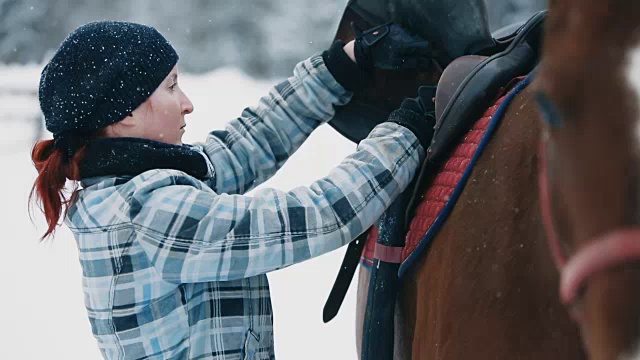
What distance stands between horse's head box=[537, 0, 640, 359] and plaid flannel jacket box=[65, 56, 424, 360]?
0.61 m

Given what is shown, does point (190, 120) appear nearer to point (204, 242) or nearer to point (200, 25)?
point (200, 25)

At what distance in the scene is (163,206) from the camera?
1094mm

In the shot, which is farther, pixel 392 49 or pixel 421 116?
pixel 392 49

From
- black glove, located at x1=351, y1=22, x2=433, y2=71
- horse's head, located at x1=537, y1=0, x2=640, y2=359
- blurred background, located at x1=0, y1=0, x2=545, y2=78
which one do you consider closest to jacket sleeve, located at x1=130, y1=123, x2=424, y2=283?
black glove, located at x1=351, y1=22, x2=433, y2=71

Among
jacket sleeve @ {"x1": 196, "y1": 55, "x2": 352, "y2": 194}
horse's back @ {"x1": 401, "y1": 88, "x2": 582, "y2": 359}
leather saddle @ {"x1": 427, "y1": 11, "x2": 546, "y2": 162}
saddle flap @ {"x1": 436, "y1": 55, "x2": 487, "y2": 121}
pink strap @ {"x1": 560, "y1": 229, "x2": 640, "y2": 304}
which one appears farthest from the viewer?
jacket sleeve @ {"x1": 196, "y1": 55, "x2": 352, "y2": 194}

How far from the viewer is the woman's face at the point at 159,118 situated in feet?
4.02

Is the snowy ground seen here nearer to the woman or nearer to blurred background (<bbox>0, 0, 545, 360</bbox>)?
blurred background (<bbox>0, 0, 545, 360</bbox>)

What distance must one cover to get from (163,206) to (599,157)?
30.5 inches

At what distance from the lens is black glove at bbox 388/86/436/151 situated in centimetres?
119

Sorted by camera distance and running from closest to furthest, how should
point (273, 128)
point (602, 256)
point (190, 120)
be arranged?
point (602, 256) → point (273, 128) → point (190, 120)

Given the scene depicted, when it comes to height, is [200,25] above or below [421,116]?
above

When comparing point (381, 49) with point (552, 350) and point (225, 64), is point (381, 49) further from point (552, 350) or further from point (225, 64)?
point (225, 64)

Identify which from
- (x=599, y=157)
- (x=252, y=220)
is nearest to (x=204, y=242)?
(x=252, y=220)

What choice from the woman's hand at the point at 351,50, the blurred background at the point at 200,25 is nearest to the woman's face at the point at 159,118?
the woman's hand at the point at 351,50
